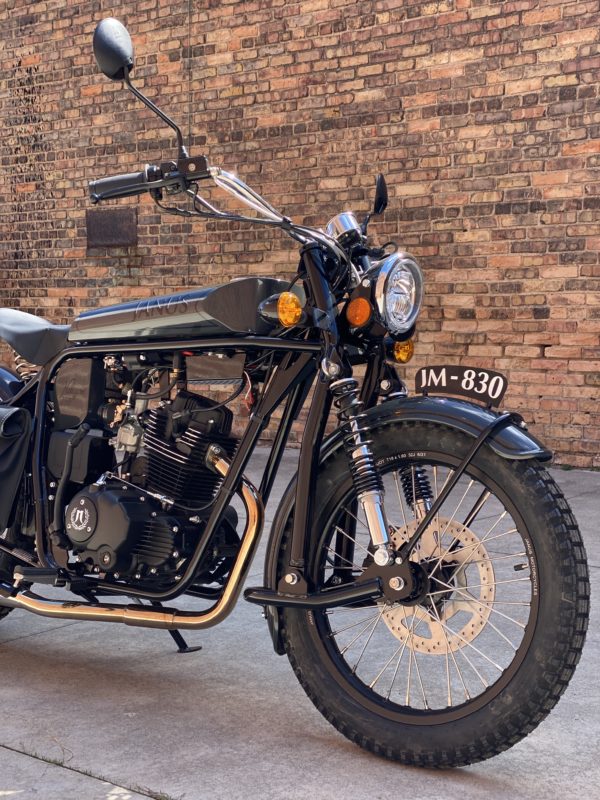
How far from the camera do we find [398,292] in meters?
2.68

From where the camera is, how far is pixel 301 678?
2.74m

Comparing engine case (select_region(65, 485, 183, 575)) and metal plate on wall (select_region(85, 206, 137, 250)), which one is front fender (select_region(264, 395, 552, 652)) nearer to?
engine case (select_region(65, 485, 183, 575))

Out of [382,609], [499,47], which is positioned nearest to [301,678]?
[382,609]

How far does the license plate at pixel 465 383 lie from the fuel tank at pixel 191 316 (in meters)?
0.41

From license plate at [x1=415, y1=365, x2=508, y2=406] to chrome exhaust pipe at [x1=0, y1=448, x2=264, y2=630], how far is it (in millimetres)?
524

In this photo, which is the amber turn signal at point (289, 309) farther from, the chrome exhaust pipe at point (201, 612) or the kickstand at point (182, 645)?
the kickstand at point (182, 645)

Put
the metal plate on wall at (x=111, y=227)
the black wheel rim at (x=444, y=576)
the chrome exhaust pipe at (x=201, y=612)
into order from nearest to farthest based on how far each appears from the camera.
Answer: the black wheel rim at (x=444, y=576)
the chrome exhaust pipe at (x=201, y=612)
the metal plate on wall at (x=111, y=227)

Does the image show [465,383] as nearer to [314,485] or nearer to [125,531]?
[314,485]

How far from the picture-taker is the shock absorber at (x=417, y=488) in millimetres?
2783

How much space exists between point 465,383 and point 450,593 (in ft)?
1.66

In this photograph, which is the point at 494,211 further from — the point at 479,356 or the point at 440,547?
the point at 440,547

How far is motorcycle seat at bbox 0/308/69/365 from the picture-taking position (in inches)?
127

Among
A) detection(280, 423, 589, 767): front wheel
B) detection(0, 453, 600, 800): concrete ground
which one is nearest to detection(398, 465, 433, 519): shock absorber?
detection(280, 423, 589, 767): front wheel

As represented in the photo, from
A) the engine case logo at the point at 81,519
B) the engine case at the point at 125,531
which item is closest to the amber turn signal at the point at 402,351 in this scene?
the engine case at the point at 125,531
